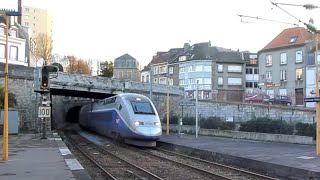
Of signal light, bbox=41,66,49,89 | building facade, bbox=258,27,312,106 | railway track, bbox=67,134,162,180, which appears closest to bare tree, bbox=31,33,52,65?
building facade, bbox=258,27,312,106

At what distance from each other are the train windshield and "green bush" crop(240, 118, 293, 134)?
923 centimetres

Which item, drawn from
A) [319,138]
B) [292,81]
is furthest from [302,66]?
[319,138]

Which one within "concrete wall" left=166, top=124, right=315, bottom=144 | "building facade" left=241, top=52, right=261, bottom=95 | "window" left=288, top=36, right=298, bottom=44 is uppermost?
"window" left=288, top=36, right=298, bottom=44

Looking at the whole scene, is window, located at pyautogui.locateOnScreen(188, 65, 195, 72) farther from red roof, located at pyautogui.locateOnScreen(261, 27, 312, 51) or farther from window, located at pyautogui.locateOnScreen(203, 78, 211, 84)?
red roof, located at pyautogui.locateOnScreen(261, 27, 312, 51)

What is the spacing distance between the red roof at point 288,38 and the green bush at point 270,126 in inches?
1519

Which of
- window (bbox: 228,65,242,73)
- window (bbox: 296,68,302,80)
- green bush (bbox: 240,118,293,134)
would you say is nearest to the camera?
green bush (bbox: 240,118,293,134)

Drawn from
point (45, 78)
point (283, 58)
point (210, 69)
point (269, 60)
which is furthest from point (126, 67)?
point (45, 78)

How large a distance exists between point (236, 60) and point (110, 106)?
220 ft

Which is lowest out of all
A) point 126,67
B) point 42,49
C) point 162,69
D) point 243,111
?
point 243,111

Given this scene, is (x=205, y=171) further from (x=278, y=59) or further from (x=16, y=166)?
(x=278, y=59)

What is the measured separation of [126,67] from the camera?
449 ft

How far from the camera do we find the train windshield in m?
27.7

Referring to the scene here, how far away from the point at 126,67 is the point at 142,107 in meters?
109

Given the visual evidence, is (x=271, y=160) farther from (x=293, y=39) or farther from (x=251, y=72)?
(x=251, y=72)
